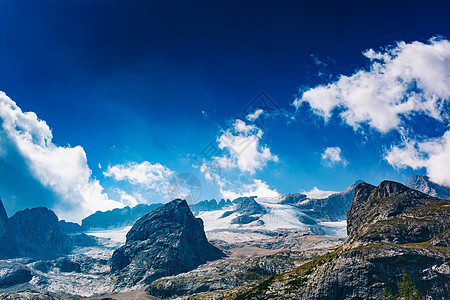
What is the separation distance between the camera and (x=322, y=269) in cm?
15762

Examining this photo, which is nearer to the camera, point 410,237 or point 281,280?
point 410,237

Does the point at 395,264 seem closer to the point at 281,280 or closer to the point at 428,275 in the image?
the point at 428,275

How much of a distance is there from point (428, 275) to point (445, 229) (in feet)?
173

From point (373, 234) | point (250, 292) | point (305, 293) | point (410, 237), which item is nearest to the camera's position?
point (305, 293)

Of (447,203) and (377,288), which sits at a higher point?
(447,203)

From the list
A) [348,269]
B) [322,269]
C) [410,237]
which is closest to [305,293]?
[322,269]

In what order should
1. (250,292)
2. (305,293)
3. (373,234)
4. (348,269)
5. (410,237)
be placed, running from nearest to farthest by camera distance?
(348,269), (305,293), (410,237), (373,234), (250,292)

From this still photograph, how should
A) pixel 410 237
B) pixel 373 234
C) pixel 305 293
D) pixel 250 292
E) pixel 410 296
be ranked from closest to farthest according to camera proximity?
pixel 410 296 → pixel 305 293 → pixel 410 237 → pixel 373 234 → pixel 250 292

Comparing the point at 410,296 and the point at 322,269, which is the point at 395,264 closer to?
the point at 410,296

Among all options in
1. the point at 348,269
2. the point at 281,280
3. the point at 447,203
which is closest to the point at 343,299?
the point at 348,269

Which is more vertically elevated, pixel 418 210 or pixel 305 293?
pixel 418 210

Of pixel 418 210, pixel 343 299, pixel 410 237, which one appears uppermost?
pixel 418 210

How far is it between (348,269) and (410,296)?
31494 millimetres

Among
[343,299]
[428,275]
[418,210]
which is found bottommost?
[343,299]
